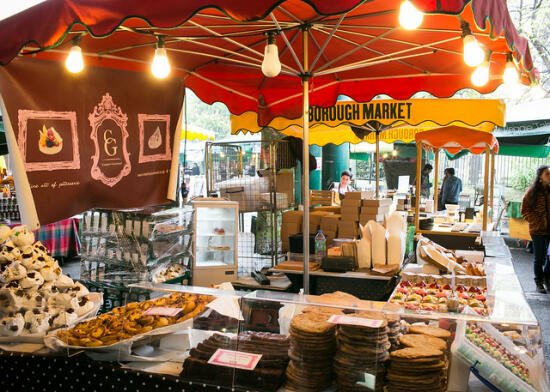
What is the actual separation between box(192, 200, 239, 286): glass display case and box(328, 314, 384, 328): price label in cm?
410

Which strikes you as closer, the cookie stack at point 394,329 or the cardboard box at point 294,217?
the cookie stack at point 394,329

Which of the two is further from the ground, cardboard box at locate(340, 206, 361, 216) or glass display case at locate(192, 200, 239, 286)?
cardboard box at locate(340, 206, 361, 216)

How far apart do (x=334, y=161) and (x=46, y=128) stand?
12824 millimetres

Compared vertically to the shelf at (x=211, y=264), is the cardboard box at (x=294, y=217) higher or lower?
higher

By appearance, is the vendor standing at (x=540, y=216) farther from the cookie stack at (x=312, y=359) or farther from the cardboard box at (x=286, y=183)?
the cookie stack at (x=312, y=359)

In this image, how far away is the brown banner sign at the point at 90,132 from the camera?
317 cm

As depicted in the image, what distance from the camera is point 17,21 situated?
2.68 meters

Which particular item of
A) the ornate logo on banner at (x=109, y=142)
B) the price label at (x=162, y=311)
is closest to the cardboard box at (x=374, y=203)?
the ornate logo on banner at (x=109, y=142)

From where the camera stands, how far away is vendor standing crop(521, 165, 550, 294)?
784 centimetres

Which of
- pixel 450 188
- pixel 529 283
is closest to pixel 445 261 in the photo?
pixel 529 283

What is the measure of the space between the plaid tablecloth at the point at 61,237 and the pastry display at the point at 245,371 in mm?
7463

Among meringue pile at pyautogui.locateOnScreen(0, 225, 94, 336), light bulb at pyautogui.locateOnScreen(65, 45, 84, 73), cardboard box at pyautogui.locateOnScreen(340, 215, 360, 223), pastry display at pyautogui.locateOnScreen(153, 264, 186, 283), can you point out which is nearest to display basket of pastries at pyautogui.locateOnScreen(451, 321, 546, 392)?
meringue pile at pyautogui.locateOnScreen(0, 225, 94, 336)

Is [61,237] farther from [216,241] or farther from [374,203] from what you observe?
[374,203]

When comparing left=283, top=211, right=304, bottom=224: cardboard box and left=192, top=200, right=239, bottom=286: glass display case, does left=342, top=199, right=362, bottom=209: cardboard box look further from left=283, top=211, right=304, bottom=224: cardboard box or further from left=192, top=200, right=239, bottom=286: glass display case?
left=192, top=200, right=239, bottom=286: glass display case
